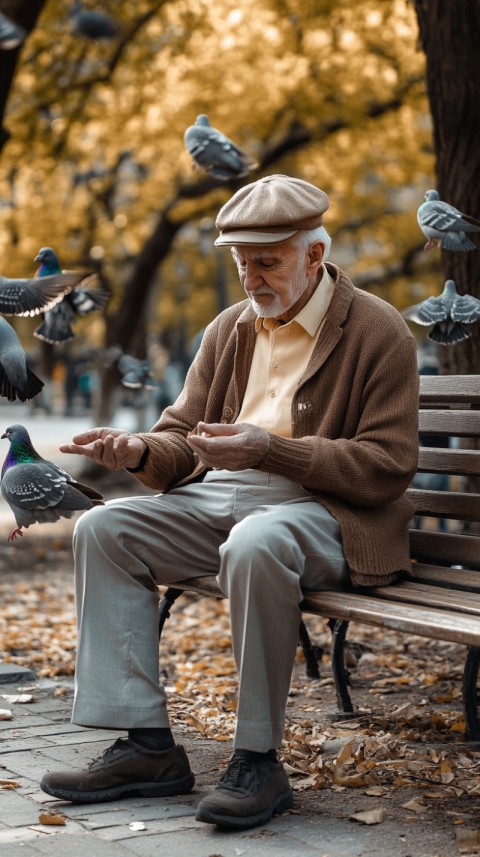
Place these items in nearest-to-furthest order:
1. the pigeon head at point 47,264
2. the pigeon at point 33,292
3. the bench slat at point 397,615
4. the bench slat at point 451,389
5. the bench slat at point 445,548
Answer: the bench slat at point 397,615, the pigeon at point 33,292, the bench slat at point 445,548, the bench slat at point 451,389, the pigeon head at point 47,264

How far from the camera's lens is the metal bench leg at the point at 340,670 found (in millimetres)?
4777

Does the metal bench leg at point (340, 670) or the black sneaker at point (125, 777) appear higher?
the black sneaker at point (125, 777)

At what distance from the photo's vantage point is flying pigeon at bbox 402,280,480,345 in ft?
15.3

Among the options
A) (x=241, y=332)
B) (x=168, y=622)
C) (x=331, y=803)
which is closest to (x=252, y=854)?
(x=331, y=803)

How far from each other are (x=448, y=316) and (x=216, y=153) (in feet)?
4.68

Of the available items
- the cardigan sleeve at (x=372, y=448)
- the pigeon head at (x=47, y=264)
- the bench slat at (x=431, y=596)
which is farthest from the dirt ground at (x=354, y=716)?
the pigeon head at (x=47, y=264)

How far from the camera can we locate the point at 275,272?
396 centimetres

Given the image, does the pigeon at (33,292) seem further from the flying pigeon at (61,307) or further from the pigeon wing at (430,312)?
the pigeon wing at (430,312)

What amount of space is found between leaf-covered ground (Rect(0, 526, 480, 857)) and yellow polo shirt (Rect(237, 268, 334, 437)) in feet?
3.43

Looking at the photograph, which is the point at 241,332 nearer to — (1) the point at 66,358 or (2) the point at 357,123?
(2) the point at 357,123

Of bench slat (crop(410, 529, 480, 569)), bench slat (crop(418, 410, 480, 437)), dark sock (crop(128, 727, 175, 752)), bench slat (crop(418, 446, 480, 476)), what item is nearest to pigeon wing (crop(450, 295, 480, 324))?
bench slat (crop(418, 410, 480, 437))

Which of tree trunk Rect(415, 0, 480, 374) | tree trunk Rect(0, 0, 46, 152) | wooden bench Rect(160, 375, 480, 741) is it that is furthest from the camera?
tree trunk Rect(0, 0, 46, 152)

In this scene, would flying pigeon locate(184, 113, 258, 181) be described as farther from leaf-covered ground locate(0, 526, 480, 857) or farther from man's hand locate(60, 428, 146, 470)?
leaf-covered ground locate(0, 526, 480, 857)

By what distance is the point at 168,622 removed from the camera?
279 inches
